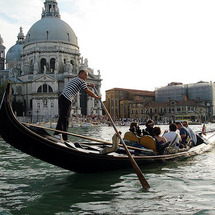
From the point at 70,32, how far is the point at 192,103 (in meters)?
22.8

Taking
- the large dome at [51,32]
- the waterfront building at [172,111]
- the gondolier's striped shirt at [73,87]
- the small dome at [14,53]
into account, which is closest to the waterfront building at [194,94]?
the waterfront building at [172,111]

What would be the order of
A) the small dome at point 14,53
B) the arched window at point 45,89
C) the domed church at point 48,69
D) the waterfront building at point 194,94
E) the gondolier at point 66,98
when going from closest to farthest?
the gondolier at point 66,98
the domed church at point 48,69
the arched window at point 45,89
the small dome at point 14,53
the waterfront building at point 194,94

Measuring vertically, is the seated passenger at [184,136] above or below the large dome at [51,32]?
below

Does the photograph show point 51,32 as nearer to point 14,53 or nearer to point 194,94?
point 14,53

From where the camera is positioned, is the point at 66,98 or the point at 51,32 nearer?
the point at 66,98

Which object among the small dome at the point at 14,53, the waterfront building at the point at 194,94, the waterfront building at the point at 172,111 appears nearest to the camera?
the waterfront building at the point at 172,111

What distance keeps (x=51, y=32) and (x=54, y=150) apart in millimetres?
44920

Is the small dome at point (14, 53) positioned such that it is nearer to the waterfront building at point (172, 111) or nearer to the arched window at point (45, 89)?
the arched window at point (45, 89)

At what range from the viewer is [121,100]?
197 ft

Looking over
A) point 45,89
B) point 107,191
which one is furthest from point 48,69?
point 107,191

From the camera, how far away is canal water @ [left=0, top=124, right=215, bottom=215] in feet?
12.2

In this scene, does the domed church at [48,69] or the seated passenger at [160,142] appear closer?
the seated passenger at [160,142]

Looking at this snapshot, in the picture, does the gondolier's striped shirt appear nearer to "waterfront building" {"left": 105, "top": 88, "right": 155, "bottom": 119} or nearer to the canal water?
the canal water

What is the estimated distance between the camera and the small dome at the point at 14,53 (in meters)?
55.2
